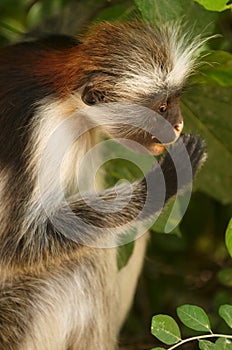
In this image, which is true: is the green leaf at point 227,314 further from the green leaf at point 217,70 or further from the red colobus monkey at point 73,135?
the green leaf at point 217,70

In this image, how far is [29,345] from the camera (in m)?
4.28

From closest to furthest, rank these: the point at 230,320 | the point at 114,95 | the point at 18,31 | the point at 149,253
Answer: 1. the point at 230,320
2. the point at 114,95
3. the point at 18,31
4. the point at 149,253

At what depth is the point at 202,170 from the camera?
4.84 meters

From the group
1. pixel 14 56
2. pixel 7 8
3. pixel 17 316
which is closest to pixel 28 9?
pixel 7 8

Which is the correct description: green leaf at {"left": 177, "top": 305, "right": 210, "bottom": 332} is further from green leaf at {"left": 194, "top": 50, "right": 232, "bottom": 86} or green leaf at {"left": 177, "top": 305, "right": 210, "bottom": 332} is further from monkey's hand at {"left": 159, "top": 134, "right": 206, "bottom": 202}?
green leaf at {"left": 194, "top": 50, "right": 232, "bottom": 86}

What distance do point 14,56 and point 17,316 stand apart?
100cm

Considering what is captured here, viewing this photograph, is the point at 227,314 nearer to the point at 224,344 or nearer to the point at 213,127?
the point at 224,344

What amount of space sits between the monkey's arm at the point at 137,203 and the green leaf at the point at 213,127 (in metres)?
0.63

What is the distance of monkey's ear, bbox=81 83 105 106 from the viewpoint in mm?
3766

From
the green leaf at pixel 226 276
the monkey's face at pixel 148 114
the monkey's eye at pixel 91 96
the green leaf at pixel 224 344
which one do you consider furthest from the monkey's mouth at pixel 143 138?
the green leaf at pixel 226 276

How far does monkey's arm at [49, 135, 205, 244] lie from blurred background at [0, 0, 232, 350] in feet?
0.53

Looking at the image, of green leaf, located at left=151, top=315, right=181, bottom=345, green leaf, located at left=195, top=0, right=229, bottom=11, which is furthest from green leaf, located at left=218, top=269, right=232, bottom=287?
green leaf, located at left=195, top=0, right=229, bottom=11

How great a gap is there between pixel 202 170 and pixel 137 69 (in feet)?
3.72

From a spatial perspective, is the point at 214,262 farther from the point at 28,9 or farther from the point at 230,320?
the point at 230,320
